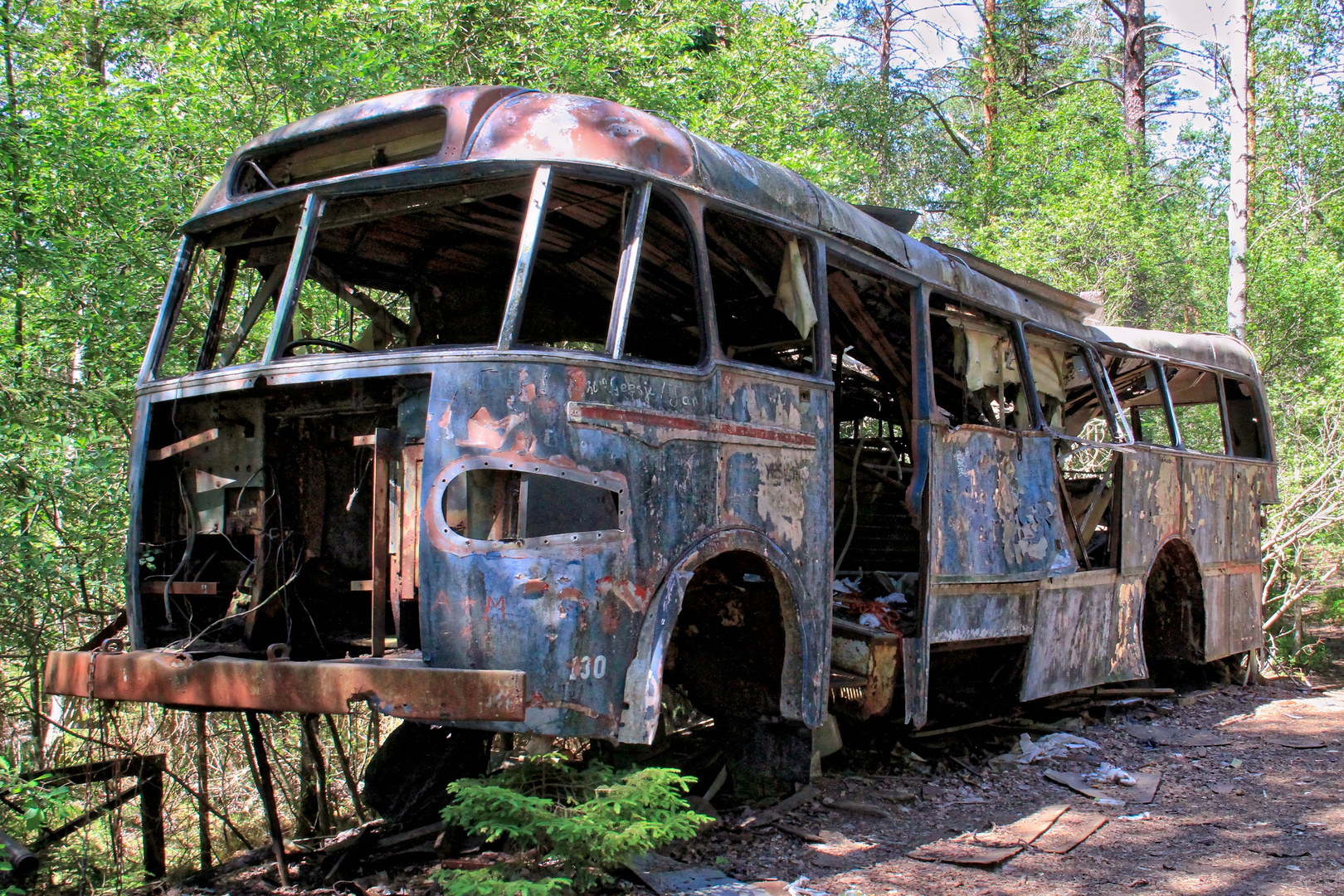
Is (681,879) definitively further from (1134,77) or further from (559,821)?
(1134,77)

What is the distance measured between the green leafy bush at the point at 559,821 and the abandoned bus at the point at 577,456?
0.75 ft

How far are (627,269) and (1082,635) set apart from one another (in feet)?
15.9

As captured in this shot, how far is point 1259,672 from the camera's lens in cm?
1080

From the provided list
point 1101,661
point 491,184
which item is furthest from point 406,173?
point 1101,661

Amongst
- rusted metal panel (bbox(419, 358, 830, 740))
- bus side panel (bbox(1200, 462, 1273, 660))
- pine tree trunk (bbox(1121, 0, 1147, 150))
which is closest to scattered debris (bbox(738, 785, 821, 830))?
rusted metal panel (bbox(419, 358, 830, 740))

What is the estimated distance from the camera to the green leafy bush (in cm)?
358

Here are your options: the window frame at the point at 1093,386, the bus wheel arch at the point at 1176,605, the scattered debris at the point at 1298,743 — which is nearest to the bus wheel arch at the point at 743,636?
the window frame at the point at 1093,386

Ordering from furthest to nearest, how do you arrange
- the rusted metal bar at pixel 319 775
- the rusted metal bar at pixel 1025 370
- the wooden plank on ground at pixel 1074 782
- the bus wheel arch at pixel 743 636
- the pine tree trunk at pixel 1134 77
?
the pine tree trunk at pixel 1134 77, the rusted metal bar at pixel 1025 370, the wooden plank on ground at pixel 1074 782, the rusted metal bar at pixel 319 775, the bus wheel arch at pixel 743 636

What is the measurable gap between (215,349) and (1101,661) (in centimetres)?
624

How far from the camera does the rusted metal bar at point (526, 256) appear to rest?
3898mm

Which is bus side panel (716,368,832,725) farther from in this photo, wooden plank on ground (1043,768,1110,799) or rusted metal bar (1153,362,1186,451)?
rusted metal bar (1153,362,1186,451)

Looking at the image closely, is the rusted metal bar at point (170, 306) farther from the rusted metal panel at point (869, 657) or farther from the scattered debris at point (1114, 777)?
the scattered debris at point (1114, 777)

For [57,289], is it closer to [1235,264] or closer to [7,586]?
[7,586]

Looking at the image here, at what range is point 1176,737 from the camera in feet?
25.6
